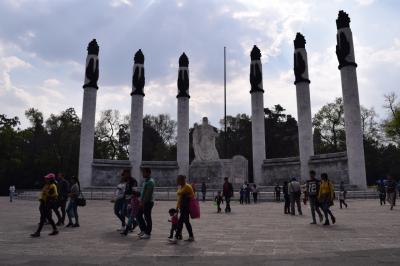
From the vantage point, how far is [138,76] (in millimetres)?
39812

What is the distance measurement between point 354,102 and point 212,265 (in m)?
29.1

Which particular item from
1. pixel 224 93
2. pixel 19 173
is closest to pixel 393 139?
pixel 224 93

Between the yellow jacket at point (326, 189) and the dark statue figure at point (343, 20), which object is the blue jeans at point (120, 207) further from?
the dark statue figure at point (343, 20)

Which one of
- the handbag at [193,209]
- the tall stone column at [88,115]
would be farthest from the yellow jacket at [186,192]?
the tall stone column at [88,115]

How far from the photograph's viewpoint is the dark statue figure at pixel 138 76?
3959 cm

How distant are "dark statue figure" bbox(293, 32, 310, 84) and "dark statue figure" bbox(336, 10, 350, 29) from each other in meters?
5.17

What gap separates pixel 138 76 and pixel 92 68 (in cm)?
531

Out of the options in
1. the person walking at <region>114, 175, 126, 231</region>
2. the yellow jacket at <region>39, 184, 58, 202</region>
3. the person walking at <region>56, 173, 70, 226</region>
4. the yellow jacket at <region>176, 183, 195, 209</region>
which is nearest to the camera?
the yellow jacket at <region>176, 183, 195, 209</region>

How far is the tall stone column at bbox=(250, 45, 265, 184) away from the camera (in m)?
37.5

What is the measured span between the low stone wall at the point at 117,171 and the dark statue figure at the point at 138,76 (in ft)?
28.4

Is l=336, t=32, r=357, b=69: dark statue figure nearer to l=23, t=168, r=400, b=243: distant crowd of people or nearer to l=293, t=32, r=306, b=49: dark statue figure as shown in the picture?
l=293, t=32, r=306, b=49: dark statue figure

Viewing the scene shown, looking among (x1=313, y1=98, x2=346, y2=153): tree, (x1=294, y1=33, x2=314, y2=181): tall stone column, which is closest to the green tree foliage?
(x1=313, y1=98, x2=346, y2=153): tree

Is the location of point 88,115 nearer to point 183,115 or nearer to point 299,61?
point 183,115

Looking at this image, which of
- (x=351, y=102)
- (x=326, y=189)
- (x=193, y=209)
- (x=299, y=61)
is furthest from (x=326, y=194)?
(x=299, y=61)
